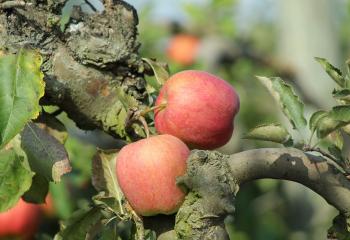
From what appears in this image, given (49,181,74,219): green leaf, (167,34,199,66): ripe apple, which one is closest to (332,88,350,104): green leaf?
(49,181,74,219): green leaf

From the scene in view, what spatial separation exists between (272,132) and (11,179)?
0.34 meters

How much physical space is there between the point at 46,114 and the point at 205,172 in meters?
0.32

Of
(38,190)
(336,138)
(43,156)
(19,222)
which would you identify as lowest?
(19,222)

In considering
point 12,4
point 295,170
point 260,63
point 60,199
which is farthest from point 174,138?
point 260,63

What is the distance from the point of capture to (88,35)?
1192 millimetres

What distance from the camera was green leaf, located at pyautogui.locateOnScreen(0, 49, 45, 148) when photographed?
96 centimetres

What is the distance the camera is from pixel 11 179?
1011mm

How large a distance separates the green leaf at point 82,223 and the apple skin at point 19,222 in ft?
2.84

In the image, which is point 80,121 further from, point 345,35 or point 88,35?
point 345,35

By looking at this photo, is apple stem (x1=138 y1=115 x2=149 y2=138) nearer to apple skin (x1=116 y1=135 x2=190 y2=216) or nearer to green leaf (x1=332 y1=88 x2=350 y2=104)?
apple skin (x1=116 y1=135 x2=190 y2=216)

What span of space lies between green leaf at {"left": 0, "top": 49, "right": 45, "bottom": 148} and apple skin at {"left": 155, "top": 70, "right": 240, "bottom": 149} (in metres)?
0.19

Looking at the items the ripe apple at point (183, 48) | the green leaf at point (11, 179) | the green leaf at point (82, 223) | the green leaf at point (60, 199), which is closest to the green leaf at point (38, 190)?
the green leaf at point (82, 223)

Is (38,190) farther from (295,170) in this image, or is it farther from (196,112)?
(295,170)

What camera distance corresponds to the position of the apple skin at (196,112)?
43.4 inches
